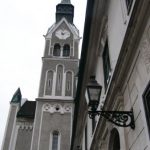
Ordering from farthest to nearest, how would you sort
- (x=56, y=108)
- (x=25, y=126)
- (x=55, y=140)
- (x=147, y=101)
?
(x=25, y=126)
(x=56, y=108)
(x=55, y=140)
(x=147, y=101)

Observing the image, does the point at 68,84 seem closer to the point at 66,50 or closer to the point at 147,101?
the point at 66,50

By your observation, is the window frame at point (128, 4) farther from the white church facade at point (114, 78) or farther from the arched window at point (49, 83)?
the arched window at point (49, 83)

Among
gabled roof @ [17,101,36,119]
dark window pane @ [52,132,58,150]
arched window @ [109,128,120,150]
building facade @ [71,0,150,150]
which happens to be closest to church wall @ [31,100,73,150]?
dark window pane @ [52,132,58,150]

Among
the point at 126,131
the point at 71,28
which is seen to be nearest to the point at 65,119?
the point at 71,28

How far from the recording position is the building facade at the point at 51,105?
2346cm

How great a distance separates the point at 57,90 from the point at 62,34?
8229 millimetres

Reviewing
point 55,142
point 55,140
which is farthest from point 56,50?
point 55,142

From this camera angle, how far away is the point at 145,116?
16.4ft

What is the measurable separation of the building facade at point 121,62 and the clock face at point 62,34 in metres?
20.7

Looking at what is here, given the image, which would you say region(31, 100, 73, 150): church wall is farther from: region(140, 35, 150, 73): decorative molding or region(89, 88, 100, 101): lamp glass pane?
region(140, 35, 150, 73): decorative molding

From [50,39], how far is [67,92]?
7.25 metres

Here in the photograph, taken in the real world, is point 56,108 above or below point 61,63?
below

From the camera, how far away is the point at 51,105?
24906 millimetres

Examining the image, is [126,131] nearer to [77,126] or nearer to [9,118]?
[77,126]
